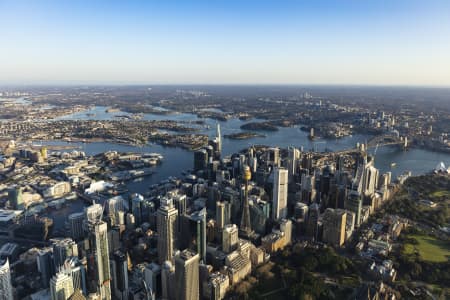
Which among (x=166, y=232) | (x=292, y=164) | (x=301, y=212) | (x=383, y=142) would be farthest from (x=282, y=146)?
(x=166, y=232)

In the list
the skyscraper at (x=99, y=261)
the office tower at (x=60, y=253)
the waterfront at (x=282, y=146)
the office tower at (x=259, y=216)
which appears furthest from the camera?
the waterfront at (x=282, y=146)

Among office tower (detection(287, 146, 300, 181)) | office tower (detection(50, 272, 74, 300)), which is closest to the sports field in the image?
office tower (detection(287, 146, 300, 181))

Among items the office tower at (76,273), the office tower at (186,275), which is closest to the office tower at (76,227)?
the office tower at (76,273)

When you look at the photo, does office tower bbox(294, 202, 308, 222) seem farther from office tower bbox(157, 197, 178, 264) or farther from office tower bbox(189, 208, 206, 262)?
office tower bbox(157, 197, 178, 264)

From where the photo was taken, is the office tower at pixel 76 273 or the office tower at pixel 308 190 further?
the office tower at pixel 308 190

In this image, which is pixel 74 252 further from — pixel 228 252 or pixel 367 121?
pixel 367 121

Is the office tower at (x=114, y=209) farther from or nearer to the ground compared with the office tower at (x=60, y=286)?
nearer to the ground

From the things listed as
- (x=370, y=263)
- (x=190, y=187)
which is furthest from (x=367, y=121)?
(x=370, y=263)

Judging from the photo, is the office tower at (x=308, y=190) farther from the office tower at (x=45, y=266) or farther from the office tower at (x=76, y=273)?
the office tower at (x=45, y=266)
